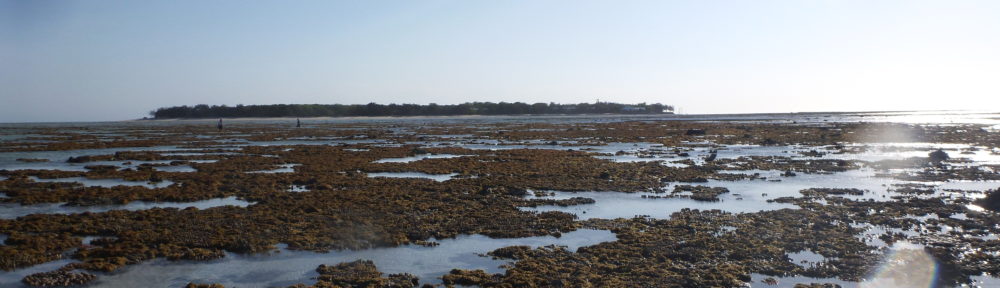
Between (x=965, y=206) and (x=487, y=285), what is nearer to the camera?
(x=487, y=285)

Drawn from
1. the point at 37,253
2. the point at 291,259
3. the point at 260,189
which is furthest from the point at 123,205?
the point at 291,259

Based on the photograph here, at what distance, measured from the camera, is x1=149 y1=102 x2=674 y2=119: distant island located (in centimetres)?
14525

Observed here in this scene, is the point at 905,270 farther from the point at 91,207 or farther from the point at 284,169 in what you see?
the point at 284,169

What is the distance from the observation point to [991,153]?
3030 centimetres

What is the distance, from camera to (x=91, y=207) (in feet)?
49.7

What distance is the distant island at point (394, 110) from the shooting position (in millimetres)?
145250

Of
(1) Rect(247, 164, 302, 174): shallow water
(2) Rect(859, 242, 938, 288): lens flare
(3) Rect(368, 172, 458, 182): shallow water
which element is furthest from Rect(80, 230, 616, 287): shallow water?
(1) Rect(247, 164, 302, 174): shallow water

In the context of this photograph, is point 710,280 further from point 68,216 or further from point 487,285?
point 68,216

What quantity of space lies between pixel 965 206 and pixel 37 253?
62.1 ft

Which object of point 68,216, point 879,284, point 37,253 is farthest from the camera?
point 68,216

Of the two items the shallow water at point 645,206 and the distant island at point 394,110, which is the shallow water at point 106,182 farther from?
the distant island at point 394,110

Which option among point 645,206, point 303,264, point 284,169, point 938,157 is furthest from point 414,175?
point 938,157

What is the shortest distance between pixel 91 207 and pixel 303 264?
8.68m

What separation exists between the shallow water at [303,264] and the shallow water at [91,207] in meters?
5.86
